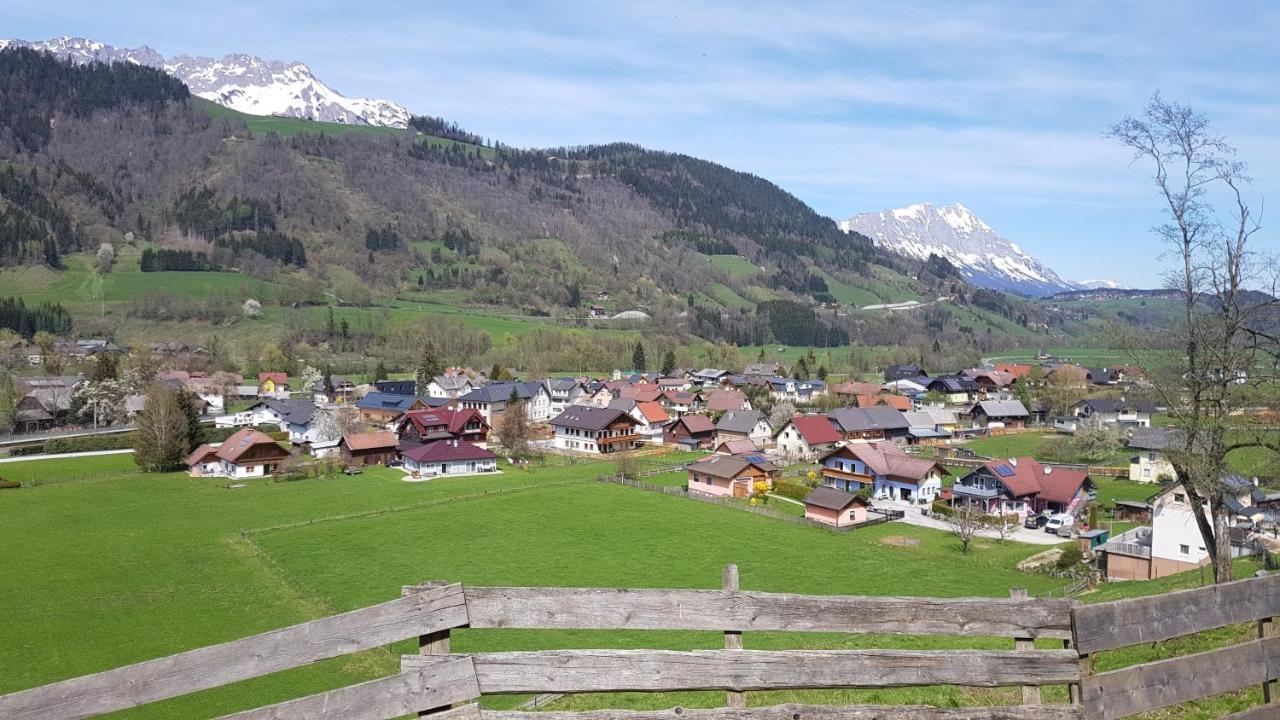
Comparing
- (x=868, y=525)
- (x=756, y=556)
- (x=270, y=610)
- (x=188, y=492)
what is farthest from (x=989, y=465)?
(x=188, y=492)

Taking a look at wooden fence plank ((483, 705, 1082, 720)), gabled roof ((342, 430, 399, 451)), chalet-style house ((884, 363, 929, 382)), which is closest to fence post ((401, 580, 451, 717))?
wooden fence plank ((483, 705, 1082, 720))

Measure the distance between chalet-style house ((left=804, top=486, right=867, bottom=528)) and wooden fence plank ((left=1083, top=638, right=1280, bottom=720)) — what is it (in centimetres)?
3877

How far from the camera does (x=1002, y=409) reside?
304 ft

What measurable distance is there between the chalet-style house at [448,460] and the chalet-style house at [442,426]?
848cm

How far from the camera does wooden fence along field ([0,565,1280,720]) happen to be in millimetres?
4242

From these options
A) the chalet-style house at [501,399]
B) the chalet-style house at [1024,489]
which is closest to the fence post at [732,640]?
the chalet-style house at [1024,489]

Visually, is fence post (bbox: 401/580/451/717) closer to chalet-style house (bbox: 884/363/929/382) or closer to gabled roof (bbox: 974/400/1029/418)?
gabled roof (bbox: 974/400/1029/418)

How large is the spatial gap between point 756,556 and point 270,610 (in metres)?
22.1

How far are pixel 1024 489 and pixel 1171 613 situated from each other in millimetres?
47958

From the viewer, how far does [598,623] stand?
4.81 m

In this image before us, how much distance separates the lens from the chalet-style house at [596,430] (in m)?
76.1

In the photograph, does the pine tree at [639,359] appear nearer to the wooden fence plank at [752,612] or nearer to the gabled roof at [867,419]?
the gabled roof at [867,419]

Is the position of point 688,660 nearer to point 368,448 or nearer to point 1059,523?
point 1059,523

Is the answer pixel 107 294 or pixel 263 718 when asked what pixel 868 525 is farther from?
pixel 107 294
